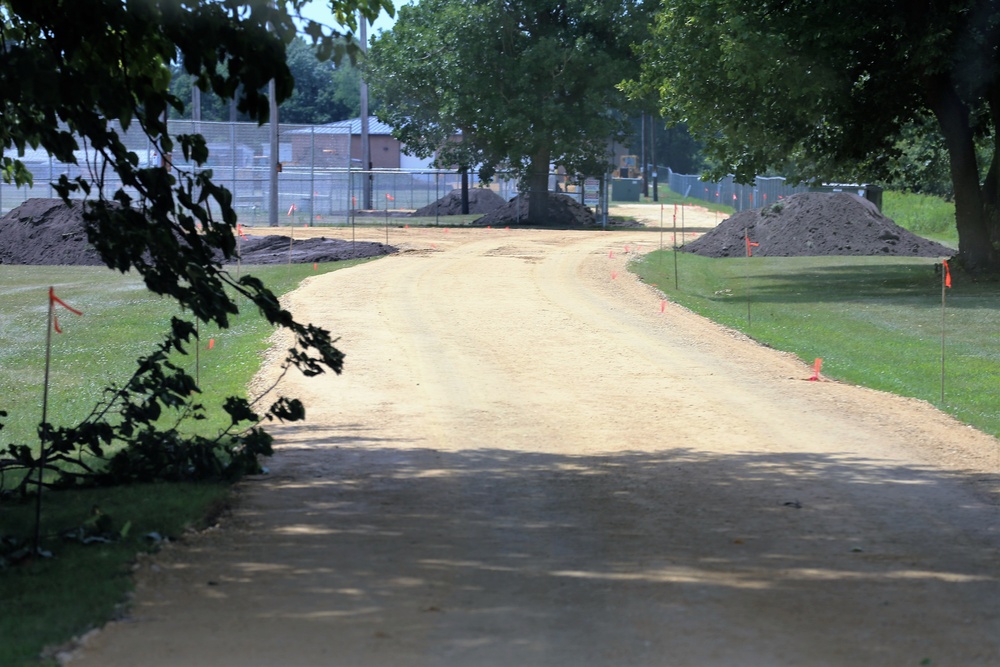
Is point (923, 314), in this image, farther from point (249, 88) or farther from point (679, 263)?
point (249, 88)

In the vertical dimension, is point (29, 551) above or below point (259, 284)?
below

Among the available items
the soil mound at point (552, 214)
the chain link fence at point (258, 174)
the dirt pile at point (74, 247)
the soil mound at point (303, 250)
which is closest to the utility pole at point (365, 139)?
the chain link fence at point (258, 174)

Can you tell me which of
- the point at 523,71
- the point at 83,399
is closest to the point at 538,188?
the point at 523,71

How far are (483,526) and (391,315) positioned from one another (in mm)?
13204

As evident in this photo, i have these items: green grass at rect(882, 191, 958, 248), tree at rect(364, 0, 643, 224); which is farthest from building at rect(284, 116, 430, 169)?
green grass at rect(882, 191, 958, 248)

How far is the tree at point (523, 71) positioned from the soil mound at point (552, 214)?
1.32m

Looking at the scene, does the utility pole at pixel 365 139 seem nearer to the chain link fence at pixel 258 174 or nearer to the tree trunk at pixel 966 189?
the chain link fence at pixel 258 174

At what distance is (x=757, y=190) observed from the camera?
56938 millimetres

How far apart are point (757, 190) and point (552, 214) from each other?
11323 mm

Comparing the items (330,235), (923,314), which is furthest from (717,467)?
(330,235)

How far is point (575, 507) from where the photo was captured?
8.76 metres

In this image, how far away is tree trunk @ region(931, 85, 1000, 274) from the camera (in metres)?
26.2

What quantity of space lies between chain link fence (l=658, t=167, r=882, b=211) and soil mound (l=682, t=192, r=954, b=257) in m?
1.04

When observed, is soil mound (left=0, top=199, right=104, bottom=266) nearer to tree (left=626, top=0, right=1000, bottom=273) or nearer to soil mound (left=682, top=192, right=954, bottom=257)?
tree (left=626, top=0, right=1000, bottom=273)
